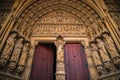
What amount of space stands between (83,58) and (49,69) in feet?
4.52

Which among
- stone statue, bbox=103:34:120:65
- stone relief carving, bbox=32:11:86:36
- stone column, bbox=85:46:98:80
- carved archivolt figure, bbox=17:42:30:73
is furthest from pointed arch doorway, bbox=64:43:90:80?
carved archivolt figure, bbox=17:42:30:73

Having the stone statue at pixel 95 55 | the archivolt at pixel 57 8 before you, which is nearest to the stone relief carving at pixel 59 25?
the archivolt at pixel 57 8

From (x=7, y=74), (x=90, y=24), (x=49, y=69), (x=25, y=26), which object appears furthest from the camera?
(x=90, y=24)

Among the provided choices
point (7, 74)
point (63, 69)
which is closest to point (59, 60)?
point (63, 69)

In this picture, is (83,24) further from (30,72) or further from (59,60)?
(30,72)

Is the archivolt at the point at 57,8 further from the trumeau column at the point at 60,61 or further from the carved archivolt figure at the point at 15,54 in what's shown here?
the trumeau column at the point at 60,61

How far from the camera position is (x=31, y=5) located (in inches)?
201

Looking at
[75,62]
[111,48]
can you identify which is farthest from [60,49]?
[111,48]

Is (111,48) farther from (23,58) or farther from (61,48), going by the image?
(23,58)

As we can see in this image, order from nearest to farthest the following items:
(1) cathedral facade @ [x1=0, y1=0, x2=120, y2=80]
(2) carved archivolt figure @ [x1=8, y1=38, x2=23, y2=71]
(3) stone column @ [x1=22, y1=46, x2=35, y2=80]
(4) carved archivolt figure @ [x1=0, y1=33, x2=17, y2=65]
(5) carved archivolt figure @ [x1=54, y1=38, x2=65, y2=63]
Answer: (4) carved archivolt figure @ [x1=0, y1=33, x2=17, y2=65] < (2) carved archivolt figure @ [x1=8, y1=38, x2=23, y2=71] < (1) cathedral facade @ [x1=0, y1=0, x2=120, y2=80] < (3) stone column @ [x1=22, y1=46, x2=35, y2=80] < (5) carved archivolt figure @ [x1=54, y1=38, x2=65, y2=63]

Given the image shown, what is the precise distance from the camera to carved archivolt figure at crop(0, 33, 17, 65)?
Result: 324 centimetres

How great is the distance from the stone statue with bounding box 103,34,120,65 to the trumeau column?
5.32 ft

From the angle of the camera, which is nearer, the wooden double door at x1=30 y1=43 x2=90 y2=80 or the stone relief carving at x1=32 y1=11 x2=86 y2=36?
the wooden double door at x1=30 y1=43 x2=90 y2=80

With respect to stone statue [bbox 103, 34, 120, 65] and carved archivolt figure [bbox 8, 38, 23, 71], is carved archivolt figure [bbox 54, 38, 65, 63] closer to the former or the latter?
carved archivolt figure [bbox 8, 38, 23, 71]
